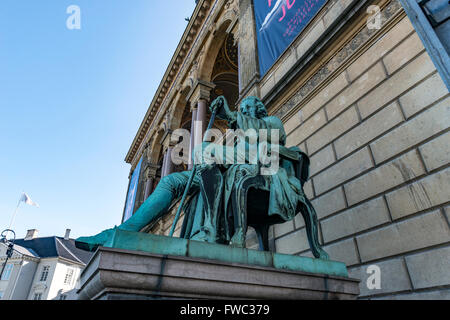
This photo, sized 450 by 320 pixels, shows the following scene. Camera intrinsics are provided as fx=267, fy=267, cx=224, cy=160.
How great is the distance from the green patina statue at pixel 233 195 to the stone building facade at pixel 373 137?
1.59 m

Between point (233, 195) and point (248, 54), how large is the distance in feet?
24.0

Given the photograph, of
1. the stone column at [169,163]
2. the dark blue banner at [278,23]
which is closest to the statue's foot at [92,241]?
the dark blue banner at [278,23]

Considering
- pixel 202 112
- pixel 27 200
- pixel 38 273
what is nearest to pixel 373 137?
pixel 202 112

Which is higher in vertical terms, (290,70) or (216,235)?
(290,70)

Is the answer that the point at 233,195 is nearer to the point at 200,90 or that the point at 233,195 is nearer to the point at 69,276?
the point at 200,90

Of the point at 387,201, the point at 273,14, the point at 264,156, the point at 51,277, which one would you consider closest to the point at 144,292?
the point at 264,156

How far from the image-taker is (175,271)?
1.69 metres

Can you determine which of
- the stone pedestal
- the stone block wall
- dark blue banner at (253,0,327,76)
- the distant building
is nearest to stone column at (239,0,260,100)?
dark blue banner at (253,0,327,76)

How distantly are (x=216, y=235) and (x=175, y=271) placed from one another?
81 centimetres

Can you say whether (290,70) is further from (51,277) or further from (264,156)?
(51,277)

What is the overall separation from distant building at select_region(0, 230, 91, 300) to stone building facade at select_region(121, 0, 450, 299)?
35.8 m

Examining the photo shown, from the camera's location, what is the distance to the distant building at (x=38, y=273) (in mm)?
32156

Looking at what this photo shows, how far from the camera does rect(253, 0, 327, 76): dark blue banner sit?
21.1 feet

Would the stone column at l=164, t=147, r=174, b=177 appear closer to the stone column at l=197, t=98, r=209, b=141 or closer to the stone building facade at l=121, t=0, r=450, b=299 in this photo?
the stone column at l=197, t=98, r=209, b=141
